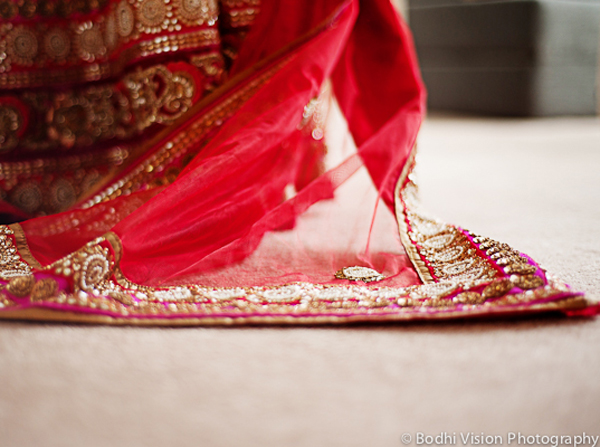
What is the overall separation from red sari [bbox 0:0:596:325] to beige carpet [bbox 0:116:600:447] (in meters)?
0.03

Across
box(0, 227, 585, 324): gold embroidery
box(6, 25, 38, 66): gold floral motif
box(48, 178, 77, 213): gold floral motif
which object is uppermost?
box(6, 25, 38, 66): gold floral motif

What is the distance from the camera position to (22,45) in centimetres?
92

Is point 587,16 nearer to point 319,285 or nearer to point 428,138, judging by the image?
point 428,138

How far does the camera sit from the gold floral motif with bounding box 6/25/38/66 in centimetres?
91

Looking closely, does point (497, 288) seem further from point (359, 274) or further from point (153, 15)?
point (153, 15)

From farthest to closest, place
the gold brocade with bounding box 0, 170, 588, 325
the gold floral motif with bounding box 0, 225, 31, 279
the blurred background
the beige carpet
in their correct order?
the blurred background, the gold floral motif with bounding box 0, 225, 31, 279, the gold brocade with bounding box 0, 170, 588, 325, the beige carpet

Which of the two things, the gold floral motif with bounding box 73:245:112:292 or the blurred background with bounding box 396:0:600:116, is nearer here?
the gold floral motif with bounding box 73:245:112:292

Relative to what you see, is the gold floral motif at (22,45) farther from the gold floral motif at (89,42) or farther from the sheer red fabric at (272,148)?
the sheer red fabric at (272,148)

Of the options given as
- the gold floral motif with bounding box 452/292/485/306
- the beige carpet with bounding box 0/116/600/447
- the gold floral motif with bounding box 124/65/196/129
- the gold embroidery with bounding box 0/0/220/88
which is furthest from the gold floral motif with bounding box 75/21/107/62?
the gold floral motif with bounding box 452/292/485/306

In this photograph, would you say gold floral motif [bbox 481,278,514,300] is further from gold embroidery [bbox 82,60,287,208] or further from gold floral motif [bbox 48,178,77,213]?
gold floral motif [bbox 48,178,77,213]

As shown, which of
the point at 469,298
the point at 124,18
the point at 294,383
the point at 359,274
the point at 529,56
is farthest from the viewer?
the point at 529,56

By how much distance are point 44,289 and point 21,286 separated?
0.09ft

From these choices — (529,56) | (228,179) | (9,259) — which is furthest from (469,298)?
(529,56)

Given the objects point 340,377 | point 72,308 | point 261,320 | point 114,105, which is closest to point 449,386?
point 340,377
